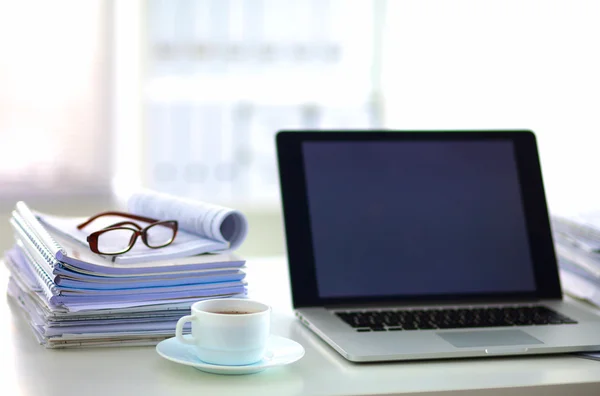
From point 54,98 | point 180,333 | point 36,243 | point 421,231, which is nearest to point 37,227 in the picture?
point 36,243

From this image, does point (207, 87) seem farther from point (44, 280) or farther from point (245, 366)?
point (245, 366)

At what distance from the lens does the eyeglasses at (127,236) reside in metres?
1.01

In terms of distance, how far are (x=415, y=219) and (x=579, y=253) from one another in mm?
298

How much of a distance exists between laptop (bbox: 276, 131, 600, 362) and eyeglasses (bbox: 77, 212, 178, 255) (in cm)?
18

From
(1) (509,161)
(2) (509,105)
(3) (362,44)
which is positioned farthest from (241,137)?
(1) (509,161)

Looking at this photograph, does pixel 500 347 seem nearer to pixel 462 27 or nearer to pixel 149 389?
pixel 149 389

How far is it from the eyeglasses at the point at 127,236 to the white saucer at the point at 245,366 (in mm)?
154

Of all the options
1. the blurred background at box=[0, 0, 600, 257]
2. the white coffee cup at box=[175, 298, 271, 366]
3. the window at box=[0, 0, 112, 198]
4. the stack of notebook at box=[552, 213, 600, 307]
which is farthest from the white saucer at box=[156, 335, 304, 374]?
the window at box=[0, 0, 112, 198]

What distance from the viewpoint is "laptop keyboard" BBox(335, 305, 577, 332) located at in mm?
1061

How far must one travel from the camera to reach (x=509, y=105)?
8.38 ft

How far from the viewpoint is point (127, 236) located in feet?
3.76

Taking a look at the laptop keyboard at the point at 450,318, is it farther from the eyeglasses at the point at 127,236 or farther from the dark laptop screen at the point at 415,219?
the eyeglasses at the point at 127,236

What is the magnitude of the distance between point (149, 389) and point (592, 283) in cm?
77

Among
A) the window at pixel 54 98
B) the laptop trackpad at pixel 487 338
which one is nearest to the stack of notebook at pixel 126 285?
the laptop trackpad at pixel 487 338
